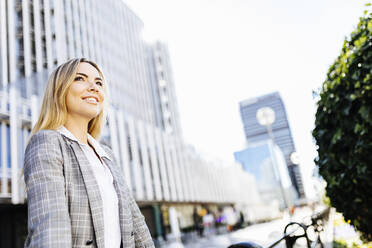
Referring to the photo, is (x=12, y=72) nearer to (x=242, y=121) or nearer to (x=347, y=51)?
(x=347, y=51)

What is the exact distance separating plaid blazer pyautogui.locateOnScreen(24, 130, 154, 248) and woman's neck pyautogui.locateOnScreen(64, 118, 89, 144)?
13cm

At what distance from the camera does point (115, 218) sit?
4.28 feet

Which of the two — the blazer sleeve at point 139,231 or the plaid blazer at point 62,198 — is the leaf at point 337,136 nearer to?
the blazer sleeve at point 139,231

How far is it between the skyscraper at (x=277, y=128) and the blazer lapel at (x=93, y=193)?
49.6 ft

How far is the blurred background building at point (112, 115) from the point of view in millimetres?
12102

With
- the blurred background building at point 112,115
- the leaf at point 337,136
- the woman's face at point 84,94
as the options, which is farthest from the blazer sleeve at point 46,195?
the leaf at point 337,136

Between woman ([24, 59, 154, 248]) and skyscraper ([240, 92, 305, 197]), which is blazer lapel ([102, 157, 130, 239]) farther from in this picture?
skyscraper ([240, 92, 305, 197])

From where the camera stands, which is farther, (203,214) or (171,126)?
(171,126)

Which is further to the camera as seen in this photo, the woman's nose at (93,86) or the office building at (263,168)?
the office building at (263,168)

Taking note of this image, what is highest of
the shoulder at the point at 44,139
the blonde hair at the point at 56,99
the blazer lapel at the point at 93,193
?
the blonde hair at the point at 56,99

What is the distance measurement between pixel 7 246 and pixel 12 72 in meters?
12.9

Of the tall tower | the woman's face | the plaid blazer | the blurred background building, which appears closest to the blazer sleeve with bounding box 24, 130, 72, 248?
the plaid blazer

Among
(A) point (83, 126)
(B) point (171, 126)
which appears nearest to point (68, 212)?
(A) point (83, 126)

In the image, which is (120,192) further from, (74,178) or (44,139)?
(44,139)
